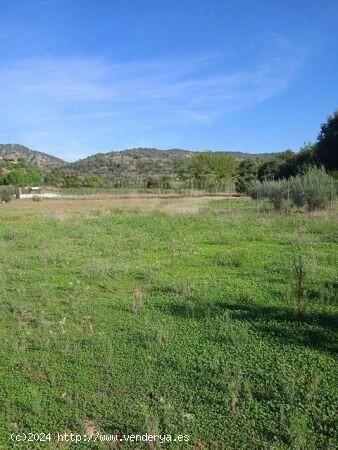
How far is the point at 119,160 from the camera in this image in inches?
3676

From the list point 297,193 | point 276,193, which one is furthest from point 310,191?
point 276,193

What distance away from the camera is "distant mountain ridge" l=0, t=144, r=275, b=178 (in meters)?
81.3

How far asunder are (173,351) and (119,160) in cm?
9018

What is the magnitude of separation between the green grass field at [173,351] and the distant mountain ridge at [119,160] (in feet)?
216

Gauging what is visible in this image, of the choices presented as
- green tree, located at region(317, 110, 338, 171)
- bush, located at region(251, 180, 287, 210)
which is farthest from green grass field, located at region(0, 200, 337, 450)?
green tree, located at region(317, 110, 338, 171)

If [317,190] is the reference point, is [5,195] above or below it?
above

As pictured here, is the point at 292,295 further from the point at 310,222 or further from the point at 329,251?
the point at 310,222

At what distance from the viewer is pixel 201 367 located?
4.64 m

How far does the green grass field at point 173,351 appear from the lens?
3.72 meters

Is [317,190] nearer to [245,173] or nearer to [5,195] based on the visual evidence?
[5,195]

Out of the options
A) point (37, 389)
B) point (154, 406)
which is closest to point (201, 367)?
point (154, 406)

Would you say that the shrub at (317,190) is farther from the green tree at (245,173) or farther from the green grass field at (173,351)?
the green tree at (245,173)

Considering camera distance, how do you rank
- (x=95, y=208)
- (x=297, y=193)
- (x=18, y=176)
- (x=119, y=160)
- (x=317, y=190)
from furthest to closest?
(x=119, y=160) < (x=18, y=176) < (x=95, y=208) < (x=297, y=193) < (x=317, y=190)

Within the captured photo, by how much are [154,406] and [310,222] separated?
13.8m
